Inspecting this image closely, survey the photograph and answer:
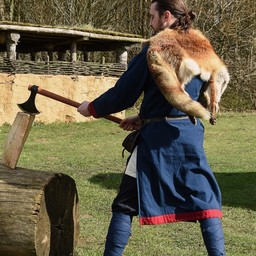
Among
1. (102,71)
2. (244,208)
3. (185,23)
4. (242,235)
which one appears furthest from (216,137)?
(185,23)

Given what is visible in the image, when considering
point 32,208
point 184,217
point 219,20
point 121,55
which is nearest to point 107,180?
point 32,208

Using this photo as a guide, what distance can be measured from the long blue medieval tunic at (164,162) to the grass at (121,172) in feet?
3.70

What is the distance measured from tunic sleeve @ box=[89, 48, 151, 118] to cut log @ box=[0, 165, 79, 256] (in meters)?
0.57

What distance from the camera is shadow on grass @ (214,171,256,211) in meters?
6.74

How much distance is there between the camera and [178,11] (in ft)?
11.1

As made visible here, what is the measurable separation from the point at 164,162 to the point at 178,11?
82 centimetres

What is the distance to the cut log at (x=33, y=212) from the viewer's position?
11.6ft

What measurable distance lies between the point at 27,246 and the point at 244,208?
3.41 m

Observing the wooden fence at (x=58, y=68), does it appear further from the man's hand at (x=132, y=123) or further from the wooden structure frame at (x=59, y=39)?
the man's hand at (x=132, y=123)

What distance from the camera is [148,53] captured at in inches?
130

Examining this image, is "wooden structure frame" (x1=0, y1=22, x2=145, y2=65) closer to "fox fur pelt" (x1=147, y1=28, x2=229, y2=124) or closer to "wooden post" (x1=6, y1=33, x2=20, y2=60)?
"wooden post" (x1=6, y1=33, x2=20, y2=60)

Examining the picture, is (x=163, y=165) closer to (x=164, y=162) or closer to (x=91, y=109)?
(x=164, y=162)

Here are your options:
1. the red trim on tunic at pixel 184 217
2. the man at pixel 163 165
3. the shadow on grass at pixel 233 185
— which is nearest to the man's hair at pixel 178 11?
the man at pixel 163 165

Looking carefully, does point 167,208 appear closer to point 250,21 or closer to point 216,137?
point 216,137
